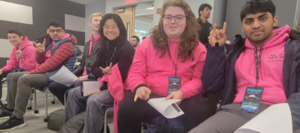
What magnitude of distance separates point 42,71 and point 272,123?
2.47 meters

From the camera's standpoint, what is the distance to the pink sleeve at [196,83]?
3.65 feet

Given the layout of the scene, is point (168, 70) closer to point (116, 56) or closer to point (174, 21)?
point (174, 21)

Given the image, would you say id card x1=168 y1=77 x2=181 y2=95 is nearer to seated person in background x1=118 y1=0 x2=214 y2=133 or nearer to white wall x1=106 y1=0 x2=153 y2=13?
seated person in background x1=118 y1=0 x2=214 y2=133

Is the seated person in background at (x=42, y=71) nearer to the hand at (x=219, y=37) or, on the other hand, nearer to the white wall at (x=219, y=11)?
the hand at (x=219, y=37)

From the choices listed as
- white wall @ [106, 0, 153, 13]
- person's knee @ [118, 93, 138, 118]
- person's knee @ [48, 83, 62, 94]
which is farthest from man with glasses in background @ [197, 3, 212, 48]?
white wall @ [106, 0, 153, 13]

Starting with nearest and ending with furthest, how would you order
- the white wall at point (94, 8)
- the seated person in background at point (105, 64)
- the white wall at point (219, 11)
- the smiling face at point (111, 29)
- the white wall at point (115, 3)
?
1. the seated person in background at point (105, 64)
2. the smiling face at point (111, 29)
3. the white wall at point (219, 11)
4. the white wall at point (115, 3)
5. the white wall at point (94, 8)

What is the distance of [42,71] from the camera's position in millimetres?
2207

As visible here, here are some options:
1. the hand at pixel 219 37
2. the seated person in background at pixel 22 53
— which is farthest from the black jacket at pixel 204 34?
the seated person in background at pixel 22 53

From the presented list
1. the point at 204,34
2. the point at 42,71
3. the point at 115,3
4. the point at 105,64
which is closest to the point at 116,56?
the point at 105,64

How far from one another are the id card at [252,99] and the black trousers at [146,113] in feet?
0.70

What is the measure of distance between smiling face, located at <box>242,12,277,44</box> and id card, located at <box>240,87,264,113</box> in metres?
0.31

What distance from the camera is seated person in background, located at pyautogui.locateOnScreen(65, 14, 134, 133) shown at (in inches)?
57.2

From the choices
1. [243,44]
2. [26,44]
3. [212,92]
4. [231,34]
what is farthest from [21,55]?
[231,34]

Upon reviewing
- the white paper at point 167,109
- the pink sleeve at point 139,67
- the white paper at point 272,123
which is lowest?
the white paper at point 167,109
